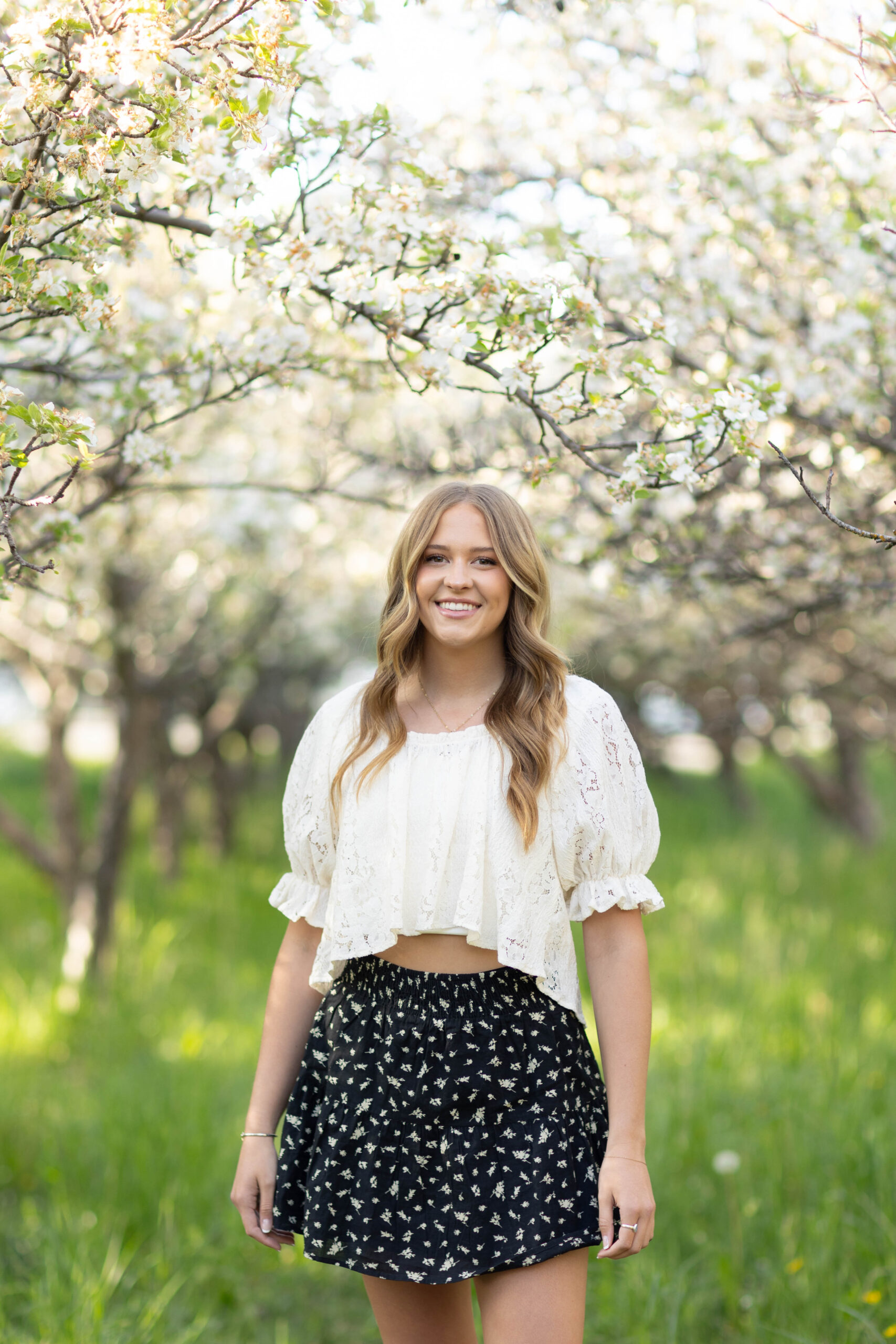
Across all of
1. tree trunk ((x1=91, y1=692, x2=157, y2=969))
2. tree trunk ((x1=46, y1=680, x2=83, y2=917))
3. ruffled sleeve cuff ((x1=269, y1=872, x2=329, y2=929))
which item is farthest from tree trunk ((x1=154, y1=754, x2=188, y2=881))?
ruffled sleeve cuff ((x1=269, y1=872, x2=329, y2=929))

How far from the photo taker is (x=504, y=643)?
240 centimetres

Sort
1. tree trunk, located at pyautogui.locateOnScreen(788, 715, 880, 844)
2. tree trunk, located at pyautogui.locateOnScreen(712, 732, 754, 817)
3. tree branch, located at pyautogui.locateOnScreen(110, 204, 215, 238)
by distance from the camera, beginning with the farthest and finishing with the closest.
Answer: tree trunk, located at pyautogui.locateOnScreen(712, 732, 754, 817) → tree trunk, located at pyautogui.locateOnScreen(788, 715, 880, 844) → tree branch, located at pyautogui.locateOnScreen(110, 204, 215, 238)

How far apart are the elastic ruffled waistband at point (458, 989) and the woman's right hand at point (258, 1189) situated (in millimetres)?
444

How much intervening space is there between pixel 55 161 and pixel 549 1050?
1.80 metres

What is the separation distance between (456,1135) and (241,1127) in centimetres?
292

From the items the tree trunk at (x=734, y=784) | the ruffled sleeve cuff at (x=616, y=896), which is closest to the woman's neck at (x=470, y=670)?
the ruffled sleeve cuff at (x=616, y=896)

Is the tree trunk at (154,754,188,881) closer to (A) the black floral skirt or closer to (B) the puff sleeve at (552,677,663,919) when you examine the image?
(A) the black floral skirt

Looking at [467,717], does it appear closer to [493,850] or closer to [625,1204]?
[493,850]

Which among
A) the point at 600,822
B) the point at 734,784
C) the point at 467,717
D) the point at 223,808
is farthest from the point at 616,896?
the point at 734,784

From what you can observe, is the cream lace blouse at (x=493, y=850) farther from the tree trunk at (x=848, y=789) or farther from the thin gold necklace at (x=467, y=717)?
the tree trunk at (x=848, y=789)

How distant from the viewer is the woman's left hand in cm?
198

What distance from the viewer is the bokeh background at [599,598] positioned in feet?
11.2

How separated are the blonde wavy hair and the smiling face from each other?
0.06 ft

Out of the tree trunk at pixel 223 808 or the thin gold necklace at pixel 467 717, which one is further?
the tree trunk at pixel 223 808
